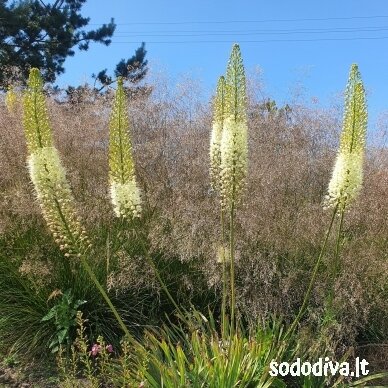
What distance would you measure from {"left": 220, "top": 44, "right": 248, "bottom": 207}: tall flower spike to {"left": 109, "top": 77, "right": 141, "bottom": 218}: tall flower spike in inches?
20.8

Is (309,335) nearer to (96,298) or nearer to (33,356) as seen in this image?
(96,298)

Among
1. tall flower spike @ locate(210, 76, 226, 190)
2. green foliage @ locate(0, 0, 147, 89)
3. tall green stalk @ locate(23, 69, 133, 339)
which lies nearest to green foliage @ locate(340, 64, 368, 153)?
tall flower spike @ locate(210, 76, 226, 190)

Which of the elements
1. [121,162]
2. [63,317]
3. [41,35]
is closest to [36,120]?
[121,162]

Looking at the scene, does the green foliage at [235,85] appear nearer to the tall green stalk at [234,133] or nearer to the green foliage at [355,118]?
the tall green stalk at [234,133]

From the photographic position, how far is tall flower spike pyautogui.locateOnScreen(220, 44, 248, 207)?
302 cm

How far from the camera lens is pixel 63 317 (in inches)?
166

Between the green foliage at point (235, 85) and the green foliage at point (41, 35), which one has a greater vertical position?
the green foliage at point (41, 35)

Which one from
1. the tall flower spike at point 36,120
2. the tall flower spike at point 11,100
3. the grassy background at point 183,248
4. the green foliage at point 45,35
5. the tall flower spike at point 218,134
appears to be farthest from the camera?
the green foliage at point 45,35

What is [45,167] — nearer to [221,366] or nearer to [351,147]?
[221,366]

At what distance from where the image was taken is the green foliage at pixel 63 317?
165 inches

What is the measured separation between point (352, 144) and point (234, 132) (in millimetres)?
671

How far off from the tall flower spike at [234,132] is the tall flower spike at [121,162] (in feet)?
1.73

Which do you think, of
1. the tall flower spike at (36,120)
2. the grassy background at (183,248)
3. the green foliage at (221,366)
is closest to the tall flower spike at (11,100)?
the grassy background at (183,248)

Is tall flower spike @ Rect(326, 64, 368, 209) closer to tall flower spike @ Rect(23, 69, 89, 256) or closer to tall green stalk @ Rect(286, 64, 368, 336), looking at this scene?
tall green stalk @ Rect(286, 64, 368, 336)
